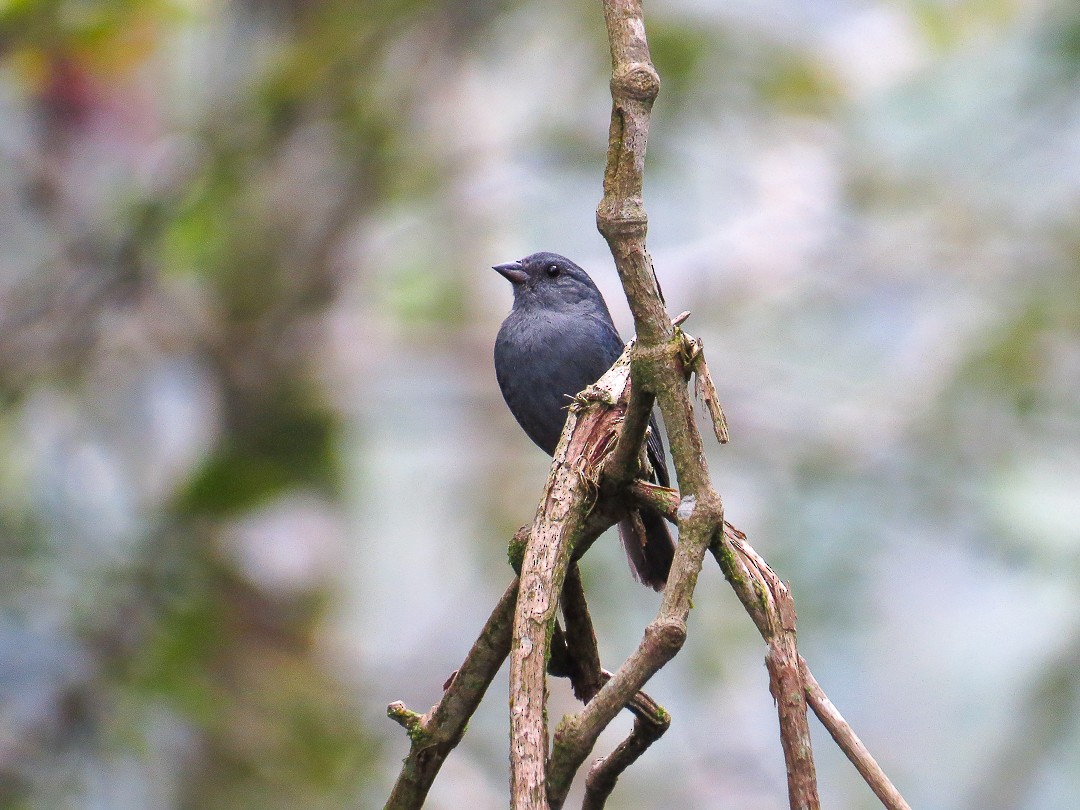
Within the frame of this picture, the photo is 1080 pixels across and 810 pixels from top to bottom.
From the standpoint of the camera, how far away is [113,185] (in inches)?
262

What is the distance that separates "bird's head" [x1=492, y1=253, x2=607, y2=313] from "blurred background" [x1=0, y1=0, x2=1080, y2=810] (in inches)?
67.4

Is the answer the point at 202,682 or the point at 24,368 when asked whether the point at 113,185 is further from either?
the point at 202,682

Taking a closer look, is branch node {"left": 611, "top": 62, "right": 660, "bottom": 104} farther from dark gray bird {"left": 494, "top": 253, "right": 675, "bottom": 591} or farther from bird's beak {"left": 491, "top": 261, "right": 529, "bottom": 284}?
bird's beak {"left": 491, "top": 261, "right": 529, "bottom": 284}

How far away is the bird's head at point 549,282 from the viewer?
15.5 feet

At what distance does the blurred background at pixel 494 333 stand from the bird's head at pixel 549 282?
1.71 metres

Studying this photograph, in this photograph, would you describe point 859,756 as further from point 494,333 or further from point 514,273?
point 494,333

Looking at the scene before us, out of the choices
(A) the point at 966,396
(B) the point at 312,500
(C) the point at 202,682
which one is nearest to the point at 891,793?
(C) the point at 202,682

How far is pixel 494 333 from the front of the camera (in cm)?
787

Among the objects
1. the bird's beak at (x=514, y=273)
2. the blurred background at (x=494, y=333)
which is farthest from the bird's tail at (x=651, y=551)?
the blurred background at (x=494, y=333)

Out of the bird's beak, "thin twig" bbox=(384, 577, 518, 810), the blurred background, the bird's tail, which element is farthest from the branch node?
the blurred background

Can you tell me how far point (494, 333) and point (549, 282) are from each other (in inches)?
122

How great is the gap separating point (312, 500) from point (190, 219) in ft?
8.37

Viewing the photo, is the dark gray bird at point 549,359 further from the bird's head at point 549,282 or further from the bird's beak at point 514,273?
the bird's beak at point 514,273

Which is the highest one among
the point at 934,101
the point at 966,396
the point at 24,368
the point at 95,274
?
the point at 934,101
